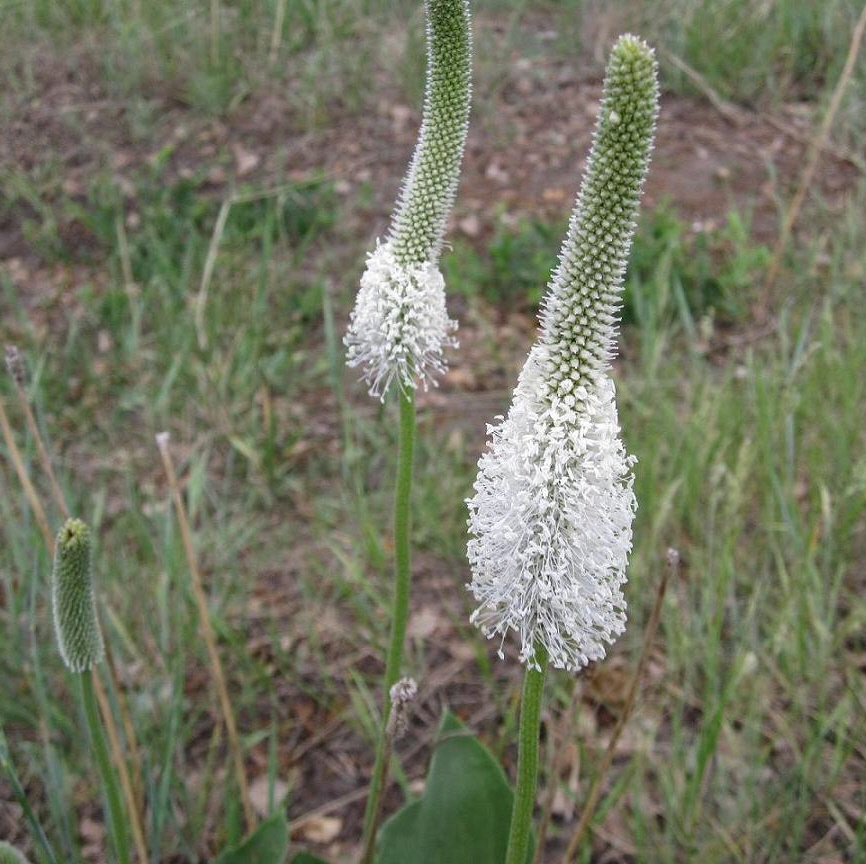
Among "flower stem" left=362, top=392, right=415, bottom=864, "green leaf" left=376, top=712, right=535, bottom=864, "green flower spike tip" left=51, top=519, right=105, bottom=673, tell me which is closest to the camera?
"green flower spike tip" left=51, top=519, right=105, bottom=673

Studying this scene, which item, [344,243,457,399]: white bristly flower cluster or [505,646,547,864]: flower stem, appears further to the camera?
[344,243,457,399]: white bristly flower cluster

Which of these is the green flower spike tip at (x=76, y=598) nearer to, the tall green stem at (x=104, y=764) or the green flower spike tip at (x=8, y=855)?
the tall green stem at (x=104, y=764)

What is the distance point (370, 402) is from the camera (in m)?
4.26

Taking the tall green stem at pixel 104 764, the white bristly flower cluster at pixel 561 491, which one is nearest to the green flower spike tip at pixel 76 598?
the tall green stem at pixel 104 764

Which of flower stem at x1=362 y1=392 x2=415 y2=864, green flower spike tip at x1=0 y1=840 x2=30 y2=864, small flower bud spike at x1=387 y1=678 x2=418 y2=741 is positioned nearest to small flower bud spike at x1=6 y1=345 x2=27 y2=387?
flower stem at x1=362 y1=392 x2=415 y2=864

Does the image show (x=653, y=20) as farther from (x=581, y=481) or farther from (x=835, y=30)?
(x=581, y=481)

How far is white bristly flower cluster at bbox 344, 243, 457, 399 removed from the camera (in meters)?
1.92

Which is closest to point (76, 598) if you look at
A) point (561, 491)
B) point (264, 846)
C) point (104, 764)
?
point (104, 764)

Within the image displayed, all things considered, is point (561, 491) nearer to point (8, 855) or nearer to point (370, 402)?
point (8, 855)

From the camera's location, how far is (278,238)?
197 inches

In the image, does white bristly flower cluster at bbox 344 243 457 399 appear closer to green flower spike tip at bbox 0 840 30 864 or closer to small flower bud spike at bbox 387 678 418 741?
small flower bud spike at bbox 387 678 418 741

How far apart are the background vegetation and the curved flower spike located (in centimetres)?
72

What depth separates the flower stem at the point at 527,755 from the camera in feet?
4.74

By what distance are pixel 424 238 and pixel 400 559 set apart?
591 mm
